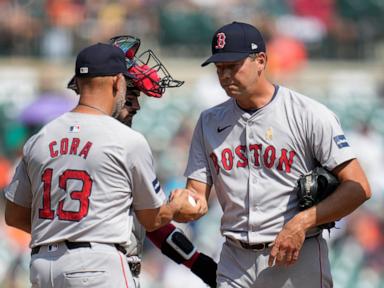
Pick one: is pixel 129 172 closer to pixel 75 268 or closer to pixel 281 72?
pixel 75 268

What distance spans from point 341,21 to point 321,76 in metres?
1.34

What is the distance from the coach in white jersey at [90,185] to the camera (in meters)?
4.97

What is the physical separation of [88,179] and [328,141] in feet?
4.41

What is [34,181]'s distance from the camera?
5.13 meters

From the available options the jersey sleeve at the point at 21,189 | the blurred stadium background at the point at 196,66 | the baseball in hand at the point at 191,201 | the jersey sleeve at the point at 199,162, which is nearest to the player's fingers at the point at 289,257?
the baseball in hand at the point at 191,201

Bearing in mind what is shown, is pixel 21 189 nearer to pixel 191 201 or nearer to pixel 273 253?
pixel 191 201

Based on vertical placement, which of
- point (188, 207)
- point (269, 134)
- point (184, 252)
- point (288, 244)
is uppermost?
point (269, 134)

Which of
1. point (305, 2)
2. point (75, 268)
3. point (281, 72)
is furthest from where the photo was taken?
point (305, 2)

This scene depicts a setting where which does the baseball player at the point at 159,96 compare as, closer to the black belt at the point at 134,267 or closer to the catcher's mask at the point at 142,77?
the catcher's mask at the point at 142,77

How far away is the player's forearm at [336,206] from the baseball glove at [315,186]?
0.03m

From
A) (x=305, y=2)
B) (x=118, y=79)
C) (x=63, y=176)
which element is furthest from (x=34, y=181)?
(x=305, y=2)

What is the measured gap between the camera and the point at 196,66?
1656 centimetres

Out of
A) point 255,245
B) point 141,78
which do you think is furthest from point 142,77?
point 255,245

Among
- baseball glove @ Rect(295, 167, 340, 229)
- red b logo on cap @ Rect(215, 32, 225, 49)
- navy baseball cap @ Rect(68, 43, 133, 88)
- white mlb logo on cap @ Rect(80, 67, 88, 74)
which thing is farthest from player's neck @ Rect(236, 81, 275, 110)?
white mlb logo on cap @ Rect(80, 67, 88, 74)
